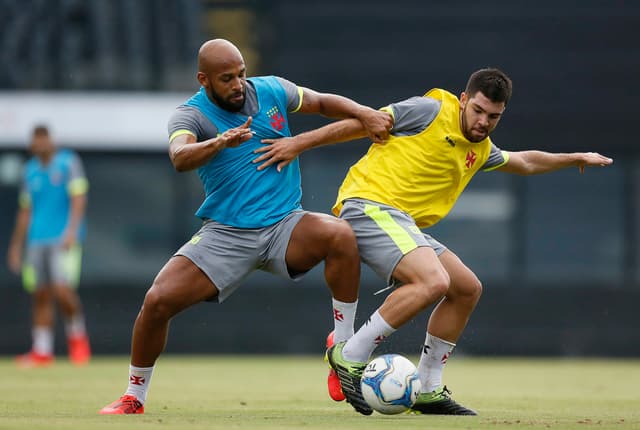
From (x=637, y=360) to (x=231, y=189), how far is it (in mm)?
10522

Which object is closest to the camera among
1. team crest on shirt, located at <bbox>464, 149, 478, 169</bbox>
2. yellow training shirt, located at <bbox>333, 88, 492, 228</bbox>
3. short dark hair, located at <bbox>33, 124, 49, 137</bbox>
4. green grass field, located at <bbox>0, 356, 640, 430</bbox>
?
green grass field, located at <bbox>0, 356, 640, 430</bbox>

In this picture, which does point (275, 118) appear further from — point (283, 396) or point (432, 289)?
point (283, 396)

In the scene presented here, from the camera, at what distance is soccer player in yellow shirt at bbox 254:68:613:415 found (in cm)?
782

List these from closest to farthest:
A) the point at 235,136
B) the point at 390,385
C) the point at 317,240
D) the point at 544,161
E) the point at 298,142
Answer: the point at 235,136
the point at 390,385
the point at 317,240
the point at 298,142
the point at 544,161

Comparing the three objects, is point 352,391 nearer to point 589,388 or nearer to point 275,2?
point 589,388

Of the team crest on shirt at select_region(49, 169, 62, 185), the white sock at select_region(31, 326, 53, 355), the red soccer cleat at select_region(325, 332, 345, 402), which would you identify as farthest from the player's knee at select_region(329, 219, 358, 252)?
the team crest on shirt at select_region(49, 169, 62, 185)

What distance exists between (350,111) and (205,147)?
122 cm

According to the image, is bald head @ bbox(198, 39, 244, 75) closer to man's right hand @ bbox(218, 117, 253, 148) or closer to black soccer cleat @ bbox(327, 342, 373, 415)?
man's right hand @ bbox(218, 117, 253, 148)

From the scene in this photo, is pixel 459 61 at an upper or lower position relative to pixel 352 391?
upper

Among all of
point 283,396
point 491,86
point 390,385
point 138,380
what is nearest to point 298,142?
point 491,86

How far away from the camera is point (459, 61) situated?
17.7m

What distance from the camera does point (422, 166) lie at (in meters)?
8.15

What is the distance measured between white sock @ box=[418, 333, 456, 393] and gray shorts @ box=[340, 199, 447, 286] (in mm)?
508

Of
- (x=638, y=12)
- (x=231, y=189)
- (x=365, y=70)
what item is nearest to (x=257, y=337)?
(x=365, y=70)
